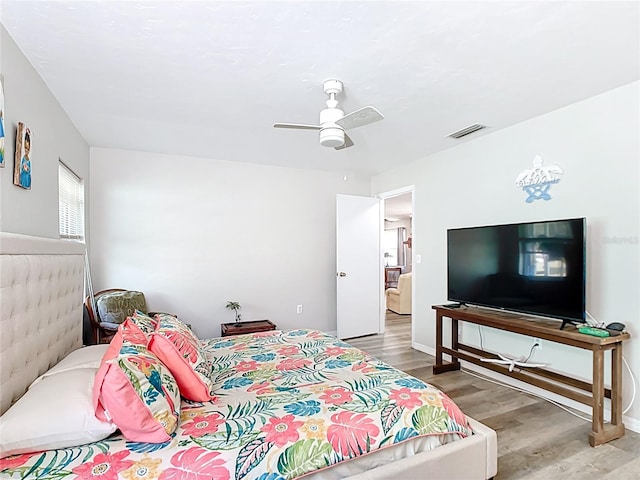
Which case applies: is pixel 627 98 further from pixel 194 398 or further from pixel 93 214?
pixel 93 214

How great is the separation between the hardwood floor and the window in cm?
369

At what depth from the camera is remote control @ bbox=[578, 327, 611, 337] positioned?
2.38m

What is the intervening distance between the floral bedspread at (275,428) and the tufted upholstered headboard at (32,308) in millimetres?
466

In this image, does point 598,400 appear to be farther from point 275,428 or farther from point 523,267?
point 275,428

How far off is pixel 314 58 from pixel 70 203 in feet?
8.99

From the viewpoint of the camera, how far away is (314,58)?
7.00ft

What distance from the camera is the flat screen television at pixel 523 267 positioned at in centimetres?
262

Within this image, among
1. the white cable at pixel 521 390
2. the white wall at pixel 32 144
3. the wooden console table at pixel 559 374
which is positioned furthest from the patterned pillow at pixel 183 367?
the white cable at pixel 521 390

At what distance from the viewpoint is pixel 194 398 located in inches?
69.1

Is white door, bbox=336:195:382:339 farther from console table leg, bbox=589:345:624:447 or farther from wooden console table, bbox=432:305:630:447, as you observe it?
console table leg, bbox=589:345:624:447

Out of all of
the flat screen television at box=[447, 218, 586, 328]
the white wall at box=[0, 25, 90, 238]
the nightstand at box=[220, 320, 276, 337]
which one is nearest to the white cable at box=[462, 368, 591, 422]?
the flat screen television at box=[447, 218, 586, 328]

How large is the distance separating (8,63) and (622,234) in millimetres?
4097

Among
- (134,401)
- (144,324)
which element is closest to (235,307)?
(144,324)

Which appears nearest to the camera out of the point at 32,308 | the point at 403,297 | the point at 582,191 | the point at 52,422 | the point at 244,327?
the point at 52,422
